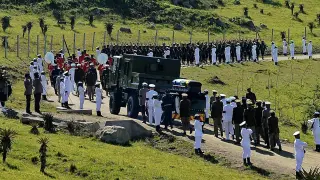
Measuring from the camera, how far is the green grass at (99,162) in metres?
22.9

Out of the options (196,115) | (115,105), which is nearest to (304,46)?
(115,105)

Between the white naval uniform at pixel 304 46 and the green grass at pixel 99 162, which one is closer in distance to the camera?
the green grass at pixel 99 162

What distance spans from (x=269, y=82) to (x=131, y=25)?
82.2 feet

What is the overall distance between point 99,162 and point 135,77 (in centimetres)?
1029

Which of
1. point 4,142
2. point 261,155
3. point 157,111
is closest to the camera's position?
point 4,142

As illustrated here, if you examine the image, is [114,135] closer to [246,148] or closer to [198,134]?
[198,134]

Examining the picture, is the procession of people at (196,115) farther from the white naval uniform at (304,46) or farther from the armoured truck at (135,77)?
the white naval uniform at (304,46)

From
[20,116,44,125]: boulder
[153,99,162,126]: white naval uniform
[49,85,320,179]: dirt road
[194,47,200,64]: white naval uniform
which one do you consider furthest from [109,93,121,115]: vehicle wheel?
[194,47,200,64]: white naval uniform

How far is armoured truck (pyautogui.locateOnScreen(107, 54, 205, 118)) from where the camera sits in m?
33.5

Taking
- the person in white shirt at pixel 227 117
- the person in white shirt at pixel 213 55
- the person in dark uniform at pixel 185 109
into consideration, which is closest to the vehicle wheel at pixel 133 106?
the person in dark uniform at pixel 185 109

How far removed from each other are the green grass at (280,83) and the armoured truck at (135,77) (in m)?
6.54

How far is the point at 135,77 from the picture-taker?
111 ft

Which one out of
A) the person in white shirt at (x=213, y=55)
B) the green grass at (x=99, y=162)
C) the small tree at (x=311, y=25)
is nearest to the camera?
the green grass at (x=99, y=162)

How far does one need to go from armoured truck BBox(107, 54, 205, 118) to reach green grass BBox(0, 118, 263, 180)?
6.14 metres
